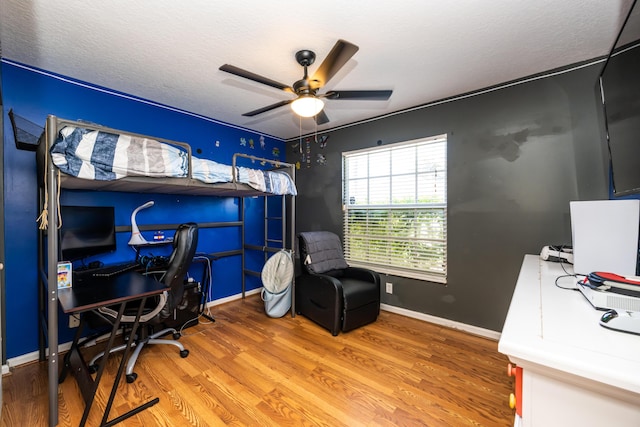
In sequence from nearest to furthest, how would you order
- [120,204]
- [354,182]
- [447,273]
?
1. [120,204]
2. [447,273]
3. [354,182]

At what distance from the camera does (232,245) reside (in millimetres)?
3639

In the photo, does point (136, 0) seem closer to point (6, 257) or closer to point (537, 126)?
point (6, 257)

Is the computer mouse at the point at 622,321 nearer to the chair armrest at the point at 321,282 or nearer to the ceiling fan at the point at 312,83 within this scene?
the ceiling fan at the point at 312,83

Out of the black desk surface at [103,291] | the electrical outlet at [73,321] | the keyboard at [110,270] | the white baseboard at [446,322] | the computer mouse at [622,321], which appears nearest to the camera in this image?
the computer mouse at [622,321]

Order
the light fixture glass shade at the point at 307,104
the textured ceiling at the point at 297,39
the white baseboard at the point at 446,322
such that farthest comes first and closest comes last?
the white baseboard at the point at 446,322, the light fixture glass shade at the point at 307,104, the textured ceiling at the point at 297,39

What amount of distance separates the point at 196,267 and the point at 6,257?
5.08 ft

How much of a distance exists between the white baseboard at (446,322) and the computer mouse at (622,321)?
1967mm

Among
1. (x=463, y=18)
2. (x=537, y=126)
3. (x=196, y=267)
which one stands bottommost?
(x=196, y=267)

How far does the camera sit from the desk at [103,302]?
4.66 feet

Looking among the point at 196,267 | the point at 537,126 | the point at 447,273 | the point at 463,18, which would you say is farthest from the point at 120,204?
the point at 537,126

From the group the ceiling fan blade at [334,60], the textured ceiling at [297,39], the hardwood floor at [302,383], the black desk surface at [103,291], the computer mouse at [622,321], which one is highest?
the textured ceiling at [297,39]

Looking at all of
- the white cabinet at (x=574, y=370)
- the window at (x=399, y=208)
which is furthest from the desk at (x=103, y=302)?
the window at (x=399, y=208)

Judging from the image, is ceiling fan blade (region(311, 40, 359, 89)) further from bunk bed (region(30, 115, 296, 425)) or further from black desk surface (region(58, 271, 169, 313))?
black desk surface (region(58, 271, 169, 313))

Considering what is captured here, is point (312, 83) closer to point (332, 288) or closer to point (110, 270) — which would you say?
point (332, 288)
